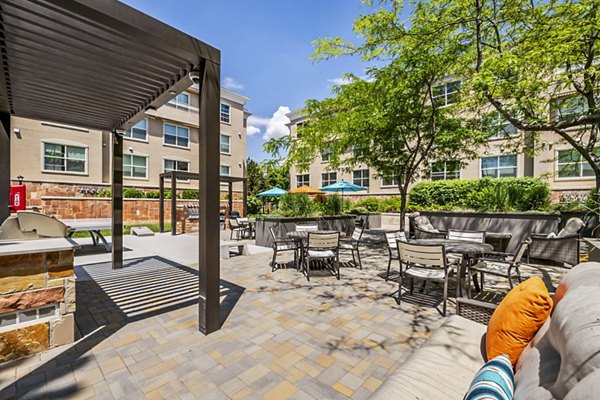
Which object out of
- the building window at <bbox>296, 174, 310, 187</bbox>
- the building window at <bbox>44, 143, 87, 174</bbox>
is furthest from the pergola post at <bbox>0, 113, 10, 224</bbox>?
the building window at <bbox>296, 174, 310, 187</bbox>

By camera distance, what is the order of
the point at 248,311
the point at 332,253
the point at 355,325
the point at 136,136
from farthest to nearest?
the point at 136,136, the point at 332,253, the point at 248,311, the point at 355,325

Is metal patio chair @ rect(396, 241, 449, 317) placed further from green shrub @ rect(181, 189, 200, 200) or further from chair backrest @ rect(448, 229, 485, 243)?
green shrub @ rect(181, 189, 200, 200)

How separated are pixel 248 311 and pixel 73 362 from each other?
1.92m

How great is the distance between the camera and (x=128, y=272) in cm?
594

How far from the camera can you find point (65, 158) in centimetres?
A: 1664

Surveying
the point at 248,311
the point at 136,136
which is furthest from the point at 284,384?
the point at 136,136

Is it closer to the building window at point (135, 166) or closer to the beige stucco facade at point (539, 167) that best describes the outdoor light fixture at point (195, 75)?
the beige stucco facade at point (539, 167)

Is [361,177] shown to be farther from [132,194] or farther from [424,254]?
[424,254]

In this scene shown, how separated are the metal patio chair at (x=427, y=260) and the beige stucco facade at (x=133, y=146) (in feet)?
48.6

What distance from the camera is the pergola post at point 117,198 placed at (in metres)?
6.10

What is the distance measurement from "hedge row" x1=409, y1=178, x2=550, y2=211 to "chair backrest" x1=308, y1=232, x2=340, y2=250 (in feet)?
23.8

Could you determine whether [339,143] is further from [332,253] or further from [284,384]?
[284,384]

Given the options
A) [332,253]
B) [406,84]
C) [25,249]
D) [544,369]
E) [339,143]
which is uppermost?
[406,84]

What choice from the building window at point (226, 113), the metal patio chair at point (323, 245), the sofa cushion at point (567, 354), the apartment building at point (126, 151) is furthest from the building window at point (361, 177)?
the sofa cushion at point (567, 354)
